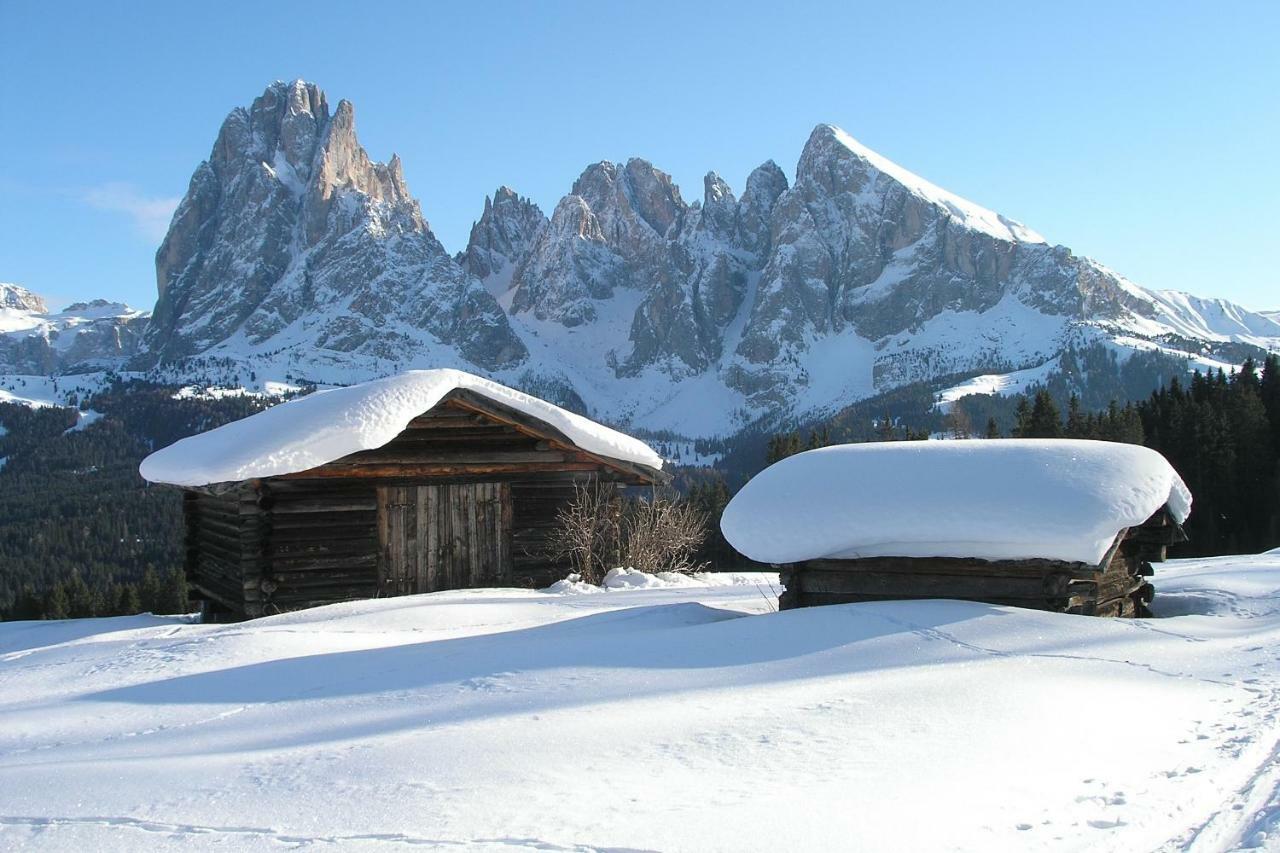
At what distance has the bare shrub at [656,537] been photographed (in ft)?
58.0

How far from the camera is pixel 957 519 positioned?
353 inches

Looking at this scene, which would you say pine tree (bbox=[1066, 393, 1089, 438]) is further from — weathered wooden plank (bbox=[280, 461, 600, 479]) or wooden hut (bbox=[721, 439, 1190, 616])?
wooden hut (bbox=[721, 439, 1190, 616])

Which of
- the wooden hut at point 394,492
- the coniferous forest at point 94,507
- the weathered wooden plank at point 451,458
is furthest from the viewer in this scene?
the coniferous forest at point 94,507

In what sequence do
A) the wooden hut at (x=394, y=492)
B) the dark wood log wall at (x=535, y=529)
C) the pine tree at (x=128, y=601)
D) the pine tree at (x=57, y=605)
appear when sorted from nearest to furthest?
the wooden hut at (x=394, y=492), the dark wood log wall at (x=535, y=529), the pine tree at (x=57, y=605), the pine tree at (x=128, y=601)

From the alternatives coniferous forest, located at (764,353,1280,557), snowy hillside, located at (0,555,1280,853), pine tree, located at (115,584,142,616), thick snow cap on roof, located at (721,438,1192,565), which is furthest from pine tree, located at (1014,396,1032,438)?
pine tree, located at (115,584,142,616)

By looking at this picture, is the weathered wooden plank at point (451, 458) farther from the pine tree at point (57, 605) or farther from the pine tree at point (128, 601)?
the pine tree at point (57, 605)

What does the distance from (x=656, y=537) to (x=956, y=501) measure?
9.59m

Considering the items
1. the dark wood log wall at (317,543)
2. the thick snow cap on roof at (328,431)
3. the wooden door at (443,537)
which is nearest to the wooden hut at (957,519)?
the thick snow cap on roof at (328,431)

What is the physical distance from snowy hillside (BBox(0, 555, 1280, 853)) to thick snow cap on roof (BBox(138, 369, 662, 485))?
10.7 ft

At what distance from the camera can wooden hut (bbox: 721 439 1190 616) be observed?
28.7 feet

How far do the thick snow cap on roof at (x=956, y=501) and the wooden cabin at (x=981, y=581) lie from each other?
0.94ft

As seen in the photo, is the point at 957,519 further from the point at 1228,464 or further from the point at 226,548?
the point at 1228,464

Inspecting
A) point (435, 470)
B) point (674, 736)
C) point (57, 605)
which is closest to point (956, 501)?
point (674, 736)

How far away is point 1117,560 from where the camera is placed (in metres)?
10.7
